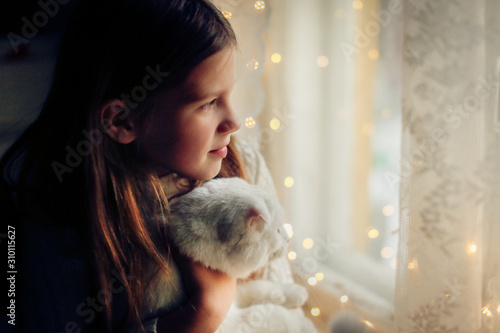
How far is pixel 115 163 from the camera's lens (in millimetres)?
735

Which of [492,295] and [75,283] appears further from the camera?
[492,295]

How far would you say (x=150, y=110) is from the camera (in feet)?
2.38

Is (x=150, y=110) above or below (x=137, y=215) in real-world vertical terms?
above

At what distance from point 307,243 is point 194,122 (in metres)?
0.36

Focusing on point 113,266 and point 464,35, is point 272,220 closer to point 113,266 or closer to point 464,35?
point 113,266

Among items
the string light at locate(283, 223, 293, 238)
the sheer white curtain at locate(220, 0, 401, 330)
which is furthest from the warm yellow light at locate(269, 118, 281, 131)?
the string light at locate(283, 223, 293, 238)

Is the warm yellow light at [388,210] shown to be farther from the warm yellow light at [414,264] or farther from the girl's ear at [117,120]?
the girl's ear at [117,120]

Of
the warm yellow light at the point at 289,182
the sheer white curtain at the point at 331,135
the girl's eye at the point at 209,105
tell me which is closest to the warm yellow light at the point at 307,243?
the sheer white curtain at the point at 331,135

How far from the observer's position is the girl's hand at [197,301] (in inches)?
29.2

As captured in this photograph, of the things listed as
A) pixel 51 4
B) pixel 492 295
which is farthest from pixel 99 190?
pixel 492 295

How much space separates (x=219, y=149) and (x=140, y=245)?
0.23 meters

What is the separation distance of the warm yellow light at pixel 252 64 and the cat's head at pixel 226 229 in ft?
0.82

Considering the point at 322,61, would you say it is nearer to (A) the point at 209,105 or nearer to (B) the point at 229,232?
(A) the point at 209,105

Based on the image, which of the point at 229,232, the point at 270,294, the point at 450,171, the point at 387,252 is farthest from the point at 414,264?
the point at 229,232
